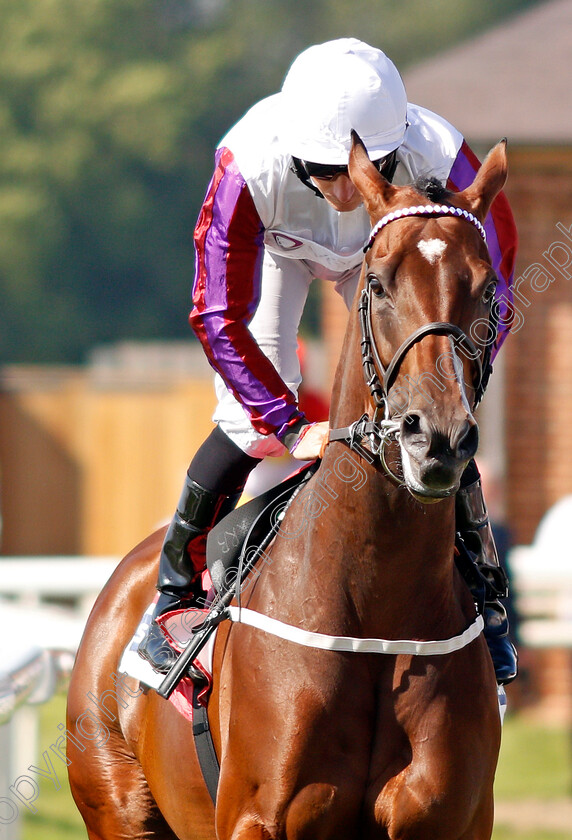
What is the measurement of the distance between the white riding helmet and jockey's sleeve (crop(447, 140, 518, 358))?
12.5 inches

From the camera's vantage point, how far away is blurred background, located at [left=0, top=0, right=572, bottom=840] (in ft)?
27.7

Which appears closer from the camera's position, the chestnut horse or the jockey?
the chestnut horse

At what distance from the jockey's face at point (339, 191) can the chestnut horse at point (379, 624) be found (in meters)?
0.28

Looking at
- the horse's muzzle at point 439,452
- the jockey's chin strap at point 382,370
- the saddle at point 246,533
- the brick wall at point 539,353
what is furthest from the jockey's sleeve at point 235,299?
the brick wall at point 539,353

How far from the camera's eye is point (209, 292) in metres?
3.60

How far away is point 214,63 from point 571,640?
36097 millimetres

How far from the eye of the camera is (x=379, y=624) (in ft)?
10.5

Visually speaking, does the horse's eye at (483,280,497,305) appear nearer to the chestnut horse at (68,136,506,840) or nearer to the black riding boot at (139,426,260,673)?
the chestnut horse at (68,136,506,840)

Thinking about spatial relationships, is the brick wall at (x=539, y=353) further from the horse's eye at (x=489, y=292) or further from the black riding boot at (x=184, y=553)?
the horse's eye at (x=489, y=292)

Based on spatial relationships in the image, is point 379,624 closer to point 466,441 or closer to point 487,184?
point 466,441

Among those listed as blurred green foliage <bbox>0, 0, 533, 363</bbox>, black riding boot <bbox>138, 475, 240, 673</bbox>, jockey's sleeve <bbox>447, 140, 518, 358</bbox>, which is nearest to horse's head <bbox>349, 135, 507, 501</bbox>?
jockey's sleeve <bbox>447, 140, 518, 358</bbox>

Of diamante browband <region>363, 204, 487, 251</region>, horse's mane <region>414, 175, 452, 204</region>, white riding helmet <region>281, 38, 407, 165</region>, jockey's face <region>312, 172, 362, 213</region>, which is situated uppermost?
white riding helmet <region>281, 38, 407, 165</region>

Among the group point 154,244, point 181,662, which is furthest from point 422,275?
point 154,244

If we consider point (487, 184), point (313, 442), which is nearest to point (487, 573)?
point (313, 442)
